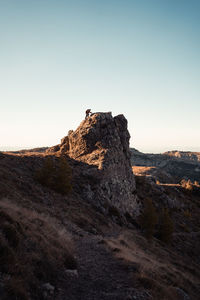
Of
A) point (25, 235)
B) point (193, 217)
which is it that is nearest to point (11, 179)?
point (25, 235)

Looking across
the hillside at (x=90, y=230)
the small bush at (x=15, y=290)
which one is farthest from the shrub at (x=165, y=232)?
the small bush at (x=15, y=290)

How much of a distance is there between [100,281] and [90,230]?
14.4 m

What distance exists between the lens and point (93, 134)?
179 ft

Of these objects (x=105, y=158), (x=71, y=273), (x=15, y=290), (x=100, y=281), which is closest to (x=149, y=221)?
(x=105, y=158)

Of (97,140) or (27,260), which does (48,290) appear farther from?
(97,140)

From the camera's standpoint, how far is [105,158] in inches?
1918

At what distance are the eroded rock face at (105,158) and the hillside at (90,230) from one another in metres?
0.27

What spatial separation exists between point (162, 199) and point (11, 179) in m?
54.2

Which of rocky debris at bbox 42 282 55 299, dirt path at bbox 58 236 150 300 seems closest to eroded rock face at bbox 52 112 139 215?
dirt path at bbox 58 236 150 300

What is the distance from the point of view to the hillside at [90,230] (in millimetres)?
8898

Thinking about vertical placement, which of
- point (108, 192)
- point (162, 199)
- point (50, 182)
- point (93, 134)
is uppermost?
point (93, 134)

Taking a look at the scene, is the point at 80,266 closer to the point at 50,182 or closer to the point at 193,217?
the point at 50,182

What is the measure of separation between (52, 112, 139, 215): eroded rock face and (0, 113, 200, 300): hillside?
265 millimetres

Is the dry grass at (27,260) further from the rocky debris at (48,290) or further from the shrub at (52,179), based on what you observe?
the shrub at (52,179)
